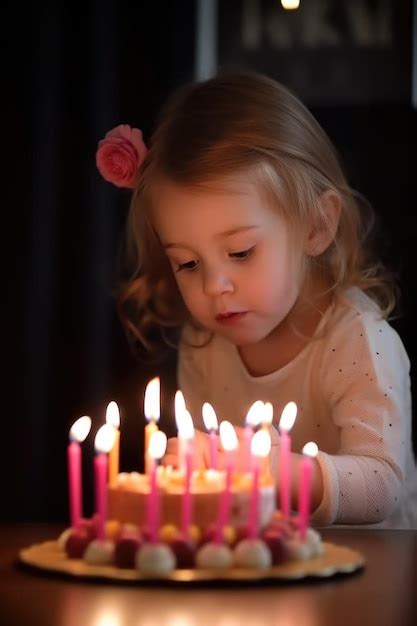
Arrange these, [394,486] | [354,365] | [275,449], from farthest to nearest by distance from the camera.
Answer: [354,365] → [394,486] → [275,449]

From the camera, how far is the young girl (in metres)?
1.77

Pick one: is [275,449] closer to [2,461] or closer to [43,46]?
[2,461]

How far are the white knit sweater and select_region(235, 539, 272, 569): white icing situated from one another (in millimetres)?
563

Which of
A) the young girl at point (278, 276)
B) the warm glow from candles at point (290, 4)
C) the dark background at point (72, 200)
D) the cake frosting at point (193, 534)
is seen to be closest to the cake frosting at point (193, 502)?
the cake frosting at point (193, 534)

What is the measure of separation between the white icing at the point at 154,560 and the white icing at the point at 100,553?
4cm

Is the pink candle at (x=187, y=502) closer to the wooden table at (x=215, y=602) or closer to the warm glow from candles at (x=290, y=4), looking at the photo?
the wooden table at (x=215, y=602)

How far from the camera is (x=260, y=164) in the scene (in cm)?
186

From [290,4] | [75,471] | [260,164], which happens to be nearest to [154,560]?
[75,471]

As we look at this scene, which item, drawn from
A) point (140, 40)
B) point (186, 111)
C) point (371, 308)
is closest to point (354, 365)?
point (371, 308)

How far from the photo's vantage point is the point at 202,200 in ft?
5.85

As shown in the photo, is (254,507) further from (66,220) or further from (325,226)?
(66,220)

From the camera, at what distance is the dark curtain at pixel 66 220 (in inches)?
93.9

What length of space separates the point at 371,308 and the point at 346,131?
402 mm

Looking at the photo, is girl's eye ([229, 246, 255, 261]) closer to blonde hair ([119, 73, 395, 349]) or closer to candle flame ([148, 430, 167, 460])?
blonde hair ([119, 73, 395, 349])
